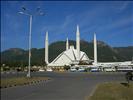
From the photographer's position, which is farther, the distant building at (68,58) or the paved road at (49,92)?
the distant building at (68,58)

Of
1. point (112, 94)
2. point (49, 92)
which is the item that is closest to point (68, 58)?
point (49, 92)

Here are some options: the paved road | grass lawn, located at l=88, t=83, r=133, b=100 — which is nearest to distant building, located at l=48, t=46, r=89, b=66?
the paved road

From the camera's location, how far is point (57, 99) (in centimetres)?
1273

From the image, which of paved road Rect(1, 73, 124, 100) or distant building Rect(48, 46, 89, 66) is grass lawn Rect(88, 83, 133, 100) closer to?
paved road Rect(1, 73, 124, 100)

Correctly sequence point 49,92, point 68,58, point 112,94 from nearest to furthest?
point 112,94, point 49,92, point 68,58

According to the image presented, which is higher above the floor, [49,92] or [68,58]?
[68,58]

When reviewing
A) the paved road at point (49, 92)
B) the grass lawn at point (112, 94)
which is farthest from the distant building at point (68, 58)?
the grass lawn at point (112, 94)

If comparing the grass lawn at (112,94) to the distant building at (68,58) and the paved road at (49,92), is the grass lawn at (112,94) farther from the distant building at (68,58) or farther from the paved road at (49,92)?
the distant building at (68,58)

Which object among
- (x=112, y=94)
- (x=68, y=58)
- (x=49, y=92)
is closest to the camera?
Result: (x=112, y=94)

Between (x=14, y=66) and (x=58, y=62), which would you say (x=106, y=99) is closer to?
(x=14, y=66)

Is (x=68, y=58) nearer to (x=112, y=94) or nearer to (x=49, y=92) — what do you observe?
(x=49, y=92)

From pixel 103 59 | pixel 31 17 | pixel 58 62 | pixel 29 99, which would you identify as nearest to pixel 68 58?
pixel 58 62

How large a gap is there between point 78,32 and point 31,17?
87.2 meters

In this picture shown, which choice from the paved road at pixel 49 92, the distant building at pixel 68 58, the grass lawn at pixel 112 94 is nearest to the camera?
the grass lawn at pixel 112 94
